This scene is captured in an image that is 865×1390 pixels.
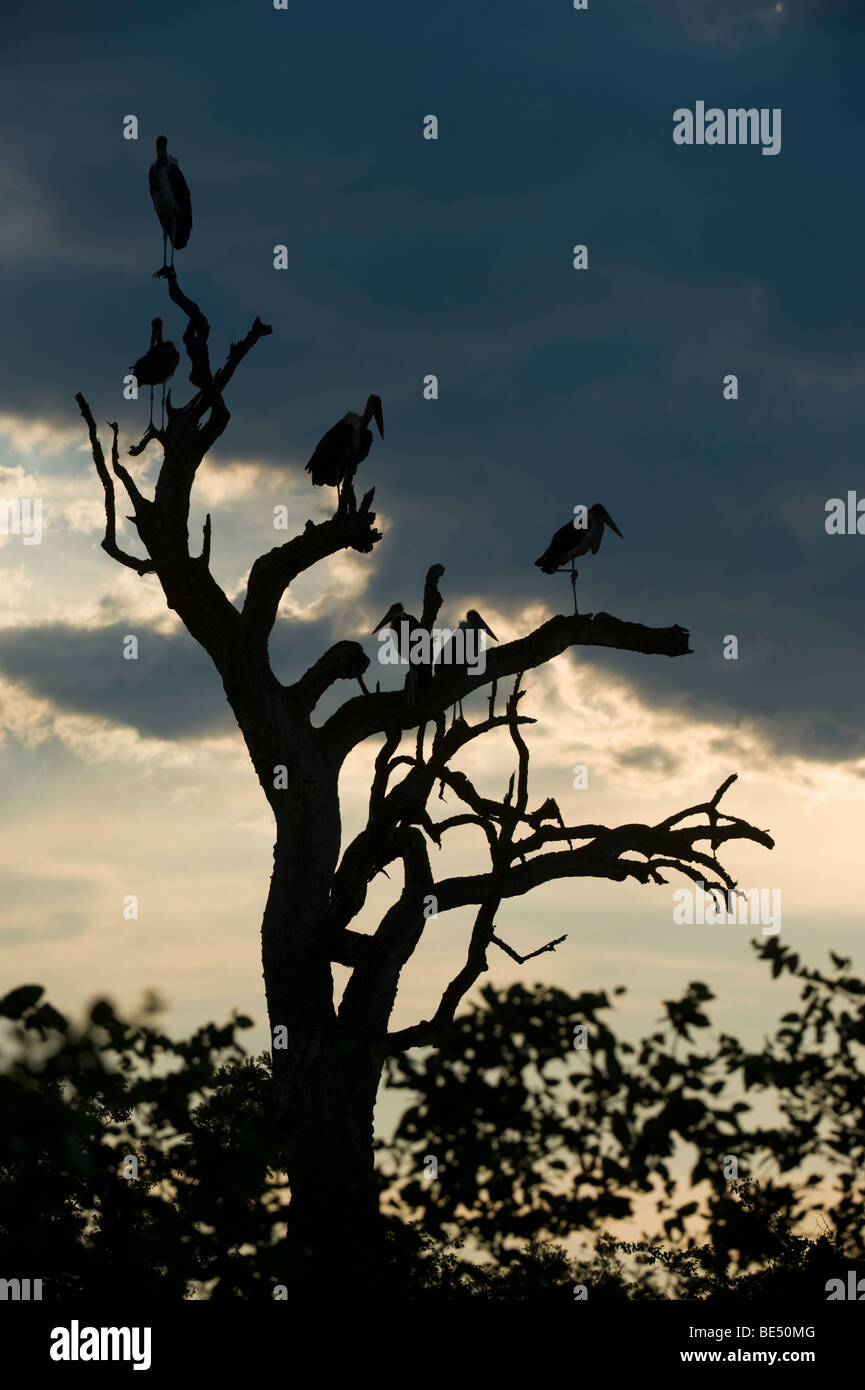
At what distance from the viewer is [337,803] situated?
14562mm

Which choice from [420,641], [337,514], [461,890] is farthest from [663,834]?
[337,514]

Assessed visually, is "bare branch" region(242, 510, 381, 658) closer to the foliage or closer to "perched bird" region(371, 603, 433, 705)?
"perched bird" region(371, 603, 433, 705)

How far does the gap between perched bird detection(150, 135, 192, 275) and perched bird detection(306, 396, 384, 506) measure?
11.3 ft

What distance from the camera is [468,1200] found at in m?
7.46

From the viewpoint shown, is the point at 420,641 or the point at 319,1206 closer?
the point at 319,1206

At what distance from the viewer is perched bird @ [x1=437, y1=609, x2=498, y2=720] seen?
47.9ft

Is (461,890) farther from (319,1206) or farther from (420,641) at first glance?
(319,1206)

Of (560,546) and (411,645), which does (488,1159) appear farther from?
(560,546)

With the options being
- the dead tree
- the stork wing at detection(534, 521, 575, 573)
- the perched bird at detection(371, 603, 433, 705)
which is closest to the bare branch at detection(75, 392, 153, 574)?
the dead tree

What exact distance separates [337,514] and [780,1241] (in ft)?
30.5

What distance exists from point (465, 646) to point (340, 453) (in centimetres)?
289

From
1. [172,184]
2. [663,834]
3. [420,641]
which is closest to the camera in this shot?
[420,641]

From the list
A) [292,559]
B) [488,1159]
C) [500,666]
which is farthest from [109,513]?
[488,1159]

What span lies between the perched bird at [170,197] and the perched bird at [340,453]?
345cm
